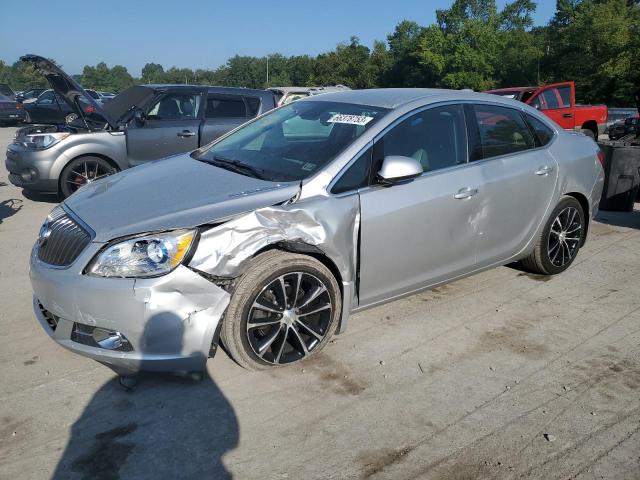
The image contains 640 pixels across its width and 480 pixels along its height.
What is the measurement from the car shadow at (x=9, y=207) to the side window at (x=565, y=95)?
11.9m

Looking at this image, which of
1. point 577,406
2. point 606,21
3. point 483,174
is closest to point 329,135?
point 483,174

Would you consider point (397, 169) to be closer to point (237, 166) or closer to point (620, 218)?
point (237, 166)

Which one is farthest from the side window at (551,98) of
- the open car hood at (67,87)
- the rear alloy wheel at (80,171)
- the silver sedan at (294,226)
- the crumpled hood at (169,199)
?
the crumpled hood at (169,199)

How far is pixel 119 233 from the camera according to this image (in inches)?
115

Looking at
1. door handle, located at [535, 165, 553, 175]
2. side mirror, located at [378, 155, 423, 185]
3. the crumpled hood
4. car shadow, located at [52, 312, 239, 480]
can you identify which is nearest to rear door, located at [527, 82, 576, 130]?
door handle, located at [535, 165, 553, 175]

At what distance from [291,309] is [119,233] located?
1.06 m

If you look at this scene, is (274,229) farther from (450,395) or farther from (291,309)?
(450,395)

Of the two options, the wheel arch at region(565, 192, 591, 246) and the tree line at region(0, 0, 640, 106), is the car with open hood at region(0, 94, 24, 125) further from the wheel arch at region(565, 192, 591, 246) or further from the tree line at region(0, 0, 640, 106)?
the wheel arch at region(565, 192, 591, 246)

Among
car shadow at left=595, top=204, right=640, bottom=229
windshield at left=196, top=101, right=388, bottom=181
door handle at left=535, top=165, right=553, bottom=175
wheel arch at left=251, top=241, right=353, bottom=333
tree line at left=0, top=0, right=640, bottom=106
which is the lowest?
car shadow at left=595, top=204, right=640, bottom=229

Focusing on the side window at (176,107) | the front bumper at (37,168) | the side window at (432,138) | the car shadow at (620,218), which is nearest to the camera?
the side window at (432,138)

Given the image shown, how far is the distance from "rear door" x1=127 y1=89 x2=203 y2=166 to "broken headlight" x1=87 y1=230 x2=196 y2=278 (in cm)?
528

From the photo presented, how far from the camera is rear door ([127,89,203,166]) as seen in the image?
25.8ft

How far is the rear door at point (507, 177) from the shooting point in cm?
408

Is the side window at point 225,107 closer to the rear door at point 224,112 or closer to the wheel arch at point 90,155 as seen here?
the rear door at point 224,112
